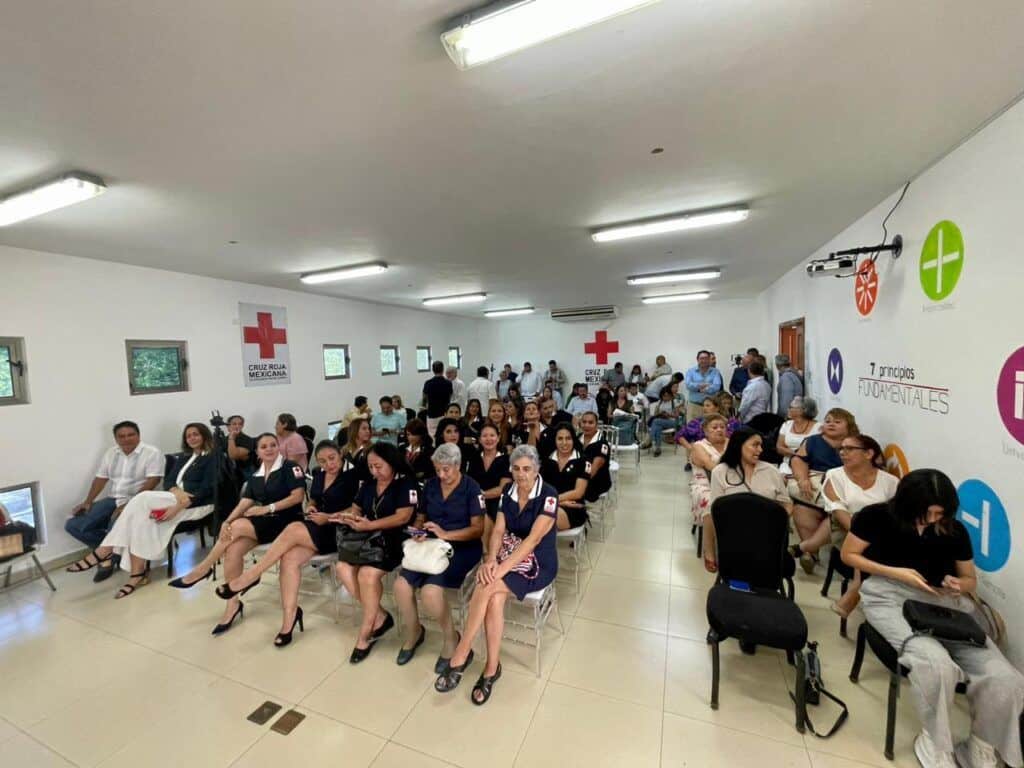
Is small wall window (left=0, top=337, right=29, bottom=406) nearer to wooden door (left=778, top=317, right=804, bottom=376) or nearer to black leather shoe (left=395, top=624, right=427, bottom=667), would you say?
black leather shoe (left=395, top=624, right=427, bottom=667)

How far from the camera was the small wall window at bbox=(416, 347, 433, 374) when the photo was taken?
8.58 metres

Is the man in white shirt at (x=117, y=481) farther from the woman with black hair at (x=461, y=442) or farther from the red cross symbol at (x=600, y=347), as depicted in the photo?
the red cross symbol at (x=600, y=347)

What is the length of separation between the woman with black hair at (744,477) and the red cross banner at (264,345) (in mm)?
5356

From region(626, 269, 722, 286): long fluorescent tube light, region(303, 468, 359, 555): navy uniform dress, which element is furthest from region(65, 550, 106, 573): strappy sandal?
region(626, 269, 722, 286): long fluorescent tube light

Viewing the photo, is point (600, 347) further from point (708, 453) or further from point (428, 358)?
point (708, 453)

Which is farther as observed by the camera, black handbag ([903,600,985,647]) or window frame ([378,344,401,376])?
window frame ([378,344,401,376])

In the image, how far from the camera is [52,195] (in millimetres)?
2211

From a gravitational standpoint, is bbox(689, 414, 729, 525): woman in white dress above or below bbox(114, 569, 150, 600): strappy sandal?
above

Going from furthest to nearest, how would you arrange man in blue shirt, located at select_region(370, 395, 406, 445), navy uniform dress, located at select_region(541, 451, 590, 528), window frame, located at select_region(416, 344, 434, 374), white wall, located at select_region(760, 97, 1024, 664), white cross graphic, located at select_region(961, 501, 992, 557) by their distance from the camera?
window frame, located at select_region(416, 344, 434, 374) → man in blue shirt, located at select_region(370, 395, 406, 445) → navy uniform dress, located at select_region(541, 451, 590, 528) → white cross graphic, located at select_region(961, 501, 992, 557) → white wall, located at select_region(760, 97, 1024, 664)

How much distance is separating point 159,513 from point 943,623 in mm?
4761

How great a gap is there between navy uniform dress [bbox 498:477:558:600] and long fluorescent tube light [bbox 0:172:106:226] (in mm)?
2812

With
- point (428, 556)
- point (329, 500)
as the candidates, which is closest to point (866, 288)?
point (428, 556)

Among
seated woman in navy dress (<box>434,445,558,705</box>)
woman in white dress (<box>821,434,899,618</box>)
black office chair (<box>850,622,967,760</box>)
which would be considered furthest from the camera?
woman in white dress (<box>821,434,899,618</box>)

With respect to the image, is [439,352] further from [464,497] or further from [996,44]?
[996,44]
